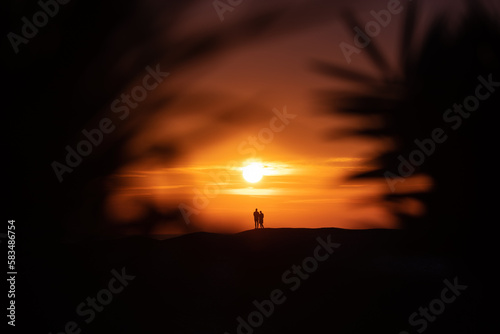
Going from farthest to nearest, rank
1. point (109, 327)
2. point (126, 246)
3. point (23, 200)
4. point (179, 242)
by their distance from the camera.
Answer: point (179, 242)
point (126, 246)
point (109, 327)
point (23, 200)

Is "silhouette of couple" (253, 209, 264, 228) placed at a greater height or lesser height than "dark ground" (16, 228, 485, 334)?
greater

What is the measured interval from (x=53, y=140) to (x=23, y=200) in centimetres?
25

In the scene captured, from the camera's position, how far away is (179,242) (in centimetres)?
324

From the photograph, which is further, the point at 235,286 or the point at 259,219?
the point at 259,219

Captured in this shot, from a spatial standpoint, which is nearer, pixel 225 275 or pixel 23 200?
pixel 23 200

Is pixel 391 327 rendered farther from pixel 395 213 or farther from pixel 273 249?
pixel 273 249

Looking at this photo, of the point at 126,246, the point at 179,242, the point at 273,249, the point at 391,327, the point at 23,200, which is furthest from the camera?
the point at 273,249

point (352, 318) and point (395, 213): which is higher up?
point (395, 213)

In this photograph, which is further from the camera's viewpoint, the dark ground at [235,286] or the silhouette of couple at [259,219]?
the silhouette of couple at [259,219]

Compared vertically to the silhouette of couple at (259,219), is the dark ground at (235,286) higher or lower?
lower

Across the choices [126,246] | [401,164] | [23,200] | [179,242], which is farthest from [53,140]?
[401,164]

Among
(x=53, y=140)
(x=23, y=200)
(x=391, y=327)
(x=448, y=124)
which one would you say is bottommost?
(x=391, y=327)

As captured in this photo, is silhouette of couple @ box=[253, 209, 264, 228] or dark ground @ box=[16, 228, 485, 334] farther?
silhouette of couple @ box=[253, 209, 264, 228]

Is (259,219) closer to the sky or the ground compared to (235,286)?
closer to the sky
